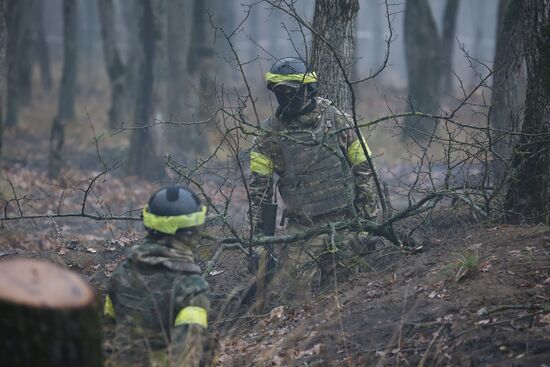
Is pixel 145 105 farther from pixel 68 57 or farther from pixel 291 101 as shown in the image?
pixel 291 101

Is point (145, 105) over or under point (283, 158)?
under

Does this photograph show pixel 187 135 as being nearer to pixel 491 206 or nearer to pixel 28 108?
pixel 28 108

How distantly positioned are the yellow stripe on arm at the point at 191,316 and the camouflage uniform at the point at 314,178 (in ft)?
9.37

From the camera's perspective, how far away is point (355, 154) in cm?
802

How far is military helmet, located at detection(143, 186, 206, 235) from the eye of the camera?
5.17 meters

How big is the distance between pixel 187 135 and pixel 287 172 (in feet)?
41.1

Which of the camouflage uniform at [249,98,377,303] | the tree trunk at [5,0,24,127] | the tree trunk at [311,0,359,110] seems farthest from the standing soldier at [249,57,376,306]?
the tree trunk at [5,0,24,127]

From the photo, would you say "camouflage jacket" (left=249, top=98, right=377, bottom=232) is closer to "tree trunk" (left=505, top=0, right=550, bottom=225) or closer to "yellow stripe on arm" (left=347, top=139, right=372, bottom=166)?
"yellow stripe on arm" (left=347, top=139, right=372, bottom=166)

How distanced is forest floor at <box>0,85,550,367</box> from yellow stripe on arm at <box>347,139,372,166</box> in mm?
981

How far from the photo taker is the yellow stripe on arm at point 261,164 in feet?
26.3

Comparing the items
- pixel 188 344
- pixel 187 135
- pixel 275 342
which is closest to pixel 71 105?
pixel 187 135

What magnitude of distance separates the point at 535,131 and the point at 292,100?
2232 millimetres

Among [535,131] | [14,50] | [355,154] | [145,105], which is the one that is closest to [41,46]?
[14,50]

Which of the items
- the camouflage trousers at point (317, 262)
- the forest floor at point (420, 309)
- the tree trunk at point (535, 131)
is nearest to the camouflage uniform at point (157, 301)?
the forest floor at point (420, 309)
